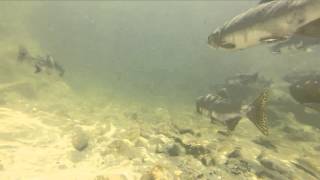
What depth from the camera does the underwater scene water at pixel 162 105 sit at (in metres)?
5.98

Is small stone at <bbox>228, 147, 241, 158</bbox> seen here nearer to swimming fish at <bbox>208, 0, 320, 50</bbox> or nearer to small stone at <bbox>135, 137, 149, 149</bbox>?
small stone at <bbox>135, 137, 149, 149</bbox>

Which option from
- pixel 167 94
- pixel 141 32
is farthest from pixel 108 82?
pixel 141 32

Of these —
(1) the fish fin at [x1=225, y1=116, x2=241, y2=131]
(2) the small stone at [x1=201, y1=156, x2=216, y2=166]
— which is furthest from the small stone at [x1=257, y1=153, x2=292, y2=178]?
(1) the fish fin at [x1=225, y1=116, x2=241, y2=131]

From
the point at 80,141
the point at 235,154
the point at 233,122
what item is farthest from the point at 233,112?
the point at 80,141

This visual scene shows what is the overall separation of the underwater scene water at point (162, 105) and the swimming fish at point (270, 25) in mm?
14

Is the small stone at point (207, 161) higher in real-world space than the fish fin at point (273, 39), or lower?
lower

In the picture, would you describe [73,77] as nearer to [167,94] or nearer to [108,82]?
[108,82]

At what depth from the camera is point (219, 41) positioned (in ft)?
18.6

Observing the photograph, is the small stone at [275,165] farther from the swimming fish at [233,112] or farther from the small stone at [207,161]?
the small stone at [207,161]

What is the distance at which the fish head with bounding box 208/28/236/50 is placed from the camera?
5.52m

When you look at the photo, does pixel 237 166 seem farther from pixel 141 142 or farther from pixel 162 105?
pixel 162 105

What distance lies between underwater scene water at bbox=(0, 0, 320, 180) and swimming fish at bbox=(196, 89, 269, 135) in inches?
1.2

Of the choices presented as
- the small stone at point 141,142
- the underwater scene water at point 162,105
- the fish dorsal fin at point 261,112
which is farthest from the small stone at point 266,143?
the small stone at point 141,142

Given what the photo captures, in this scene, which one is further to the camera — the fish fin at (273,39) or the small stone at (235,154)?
the small stone at (235,154)
